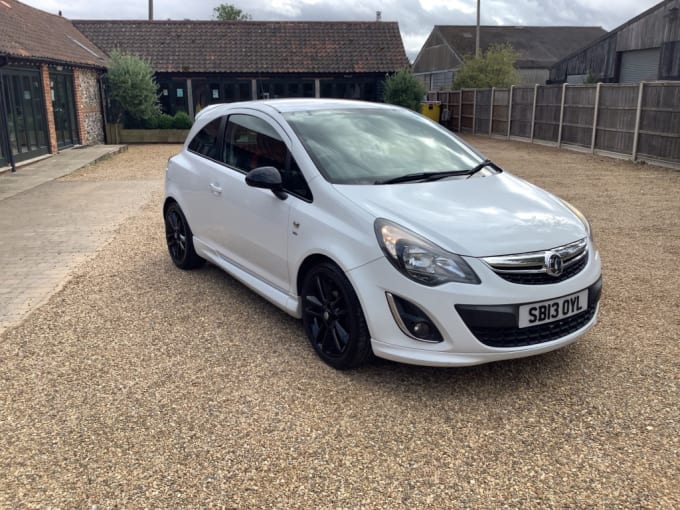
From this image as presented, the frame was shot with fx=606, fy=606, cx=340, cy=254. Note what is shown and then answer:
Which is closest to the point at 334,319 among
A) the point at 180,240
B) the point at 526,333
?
the point at 526,333

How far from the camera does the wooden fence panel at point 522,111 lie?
21848 millimetres

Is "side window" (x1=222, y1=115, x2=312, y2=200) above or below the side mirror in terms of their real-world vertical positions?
above

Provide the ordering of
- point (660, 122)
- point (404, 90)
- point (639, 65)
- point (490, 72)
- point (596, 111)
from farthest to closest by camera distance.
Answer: point (490, 72)
point (639, 65)
point (404, 90)
point (596, 111)
point (660, 122)

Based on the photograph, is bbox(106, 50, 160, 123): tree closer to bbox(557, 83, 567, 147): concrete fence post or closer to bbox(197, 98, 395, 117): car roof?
bbox(557, 83, 567, 147): concrete fence post

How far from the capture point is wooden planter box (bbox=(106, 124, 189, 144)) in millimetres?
23203

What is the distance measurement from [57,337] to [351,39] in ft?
87.6

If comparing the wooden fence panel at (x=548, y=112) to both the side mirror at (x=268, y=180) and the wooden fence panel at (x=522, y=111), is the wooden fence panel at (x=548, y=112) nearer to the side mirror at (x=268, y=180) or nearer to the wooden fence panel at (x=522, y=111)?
the wooden fence panel at (x=522, y=111)

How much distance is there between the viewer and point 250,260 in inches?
184

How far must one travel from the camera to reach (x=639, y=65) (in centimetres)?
2803

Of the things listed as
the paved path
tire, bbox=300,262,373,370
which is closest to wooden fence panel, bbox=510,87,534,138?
the paved path

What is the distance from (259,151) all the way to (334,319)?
62.1 inches

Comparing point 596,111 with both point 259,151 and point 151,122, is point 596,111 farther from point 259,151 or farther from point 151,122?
point 151,122

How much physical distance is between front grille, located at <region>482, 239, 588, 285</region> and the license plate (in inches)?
4.6

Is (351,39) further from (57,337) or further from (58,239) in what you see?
(57,337)
